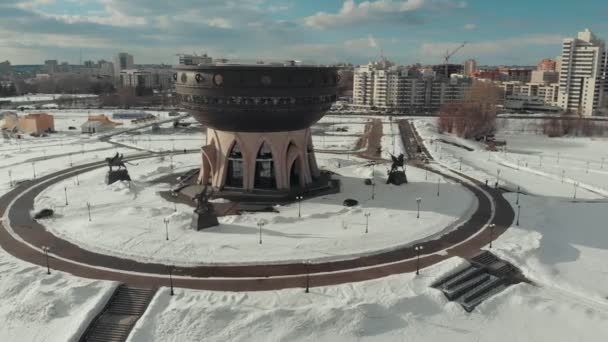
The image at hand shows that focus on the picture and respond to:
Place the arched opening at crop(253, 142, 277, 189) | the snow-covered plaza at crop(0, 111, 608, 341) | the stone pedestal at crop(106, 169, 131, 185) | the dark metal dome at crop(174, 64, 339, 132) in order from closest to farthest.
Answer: the snow-covered plaza at crop(0, 111, 608, 341)
the dark metal dome at crop(174, 64, 339, 132)
the arched opening at crop(253, 142, 277, 189)
the stone pedestal at crop(106, 169, 131, 185)

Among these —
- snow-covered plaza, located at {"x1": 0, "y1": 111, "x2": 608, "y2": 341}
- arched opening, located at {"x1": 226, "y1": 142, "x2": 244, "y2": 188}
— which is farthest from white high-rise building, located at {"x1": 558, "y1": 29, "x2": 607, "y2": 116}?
arched opening, located at {"x1": 226, "y1": 142, "x2": 244, "y2": 188}

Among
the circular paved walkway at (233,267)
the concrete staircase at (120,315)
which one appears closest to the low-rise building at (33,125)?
the circular paved walkway at (233,267)

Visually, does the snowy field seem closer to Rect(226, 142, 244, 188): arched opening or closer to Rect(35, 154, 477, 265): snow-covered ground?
Rect(35, 154, 477, 265): snow-covered ground

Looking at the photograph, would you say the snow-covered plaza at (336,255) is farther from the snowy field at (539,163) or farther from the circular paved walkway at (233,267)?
the circular paved walkway at (233,267)

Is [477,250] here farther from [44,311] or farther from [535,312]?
[44,311]

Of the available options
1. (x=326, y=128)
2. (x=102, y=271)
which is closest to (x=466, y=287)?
(x=102, y=271)

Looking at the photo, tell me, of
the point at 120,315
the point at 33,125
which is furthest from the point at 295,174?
the point at 33,125
